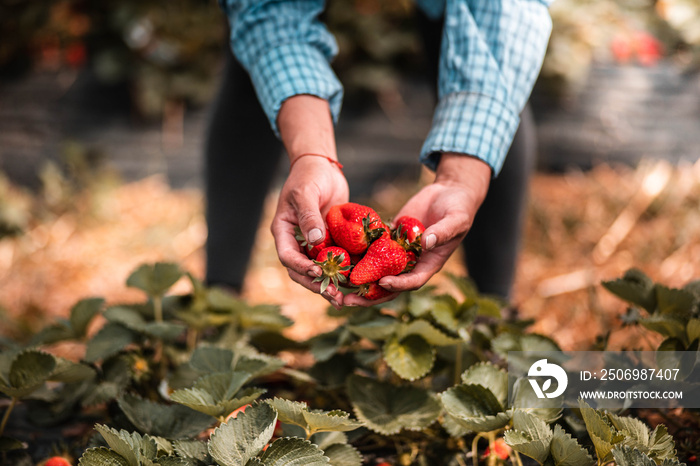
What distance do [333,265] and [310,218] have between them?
65 millimetres

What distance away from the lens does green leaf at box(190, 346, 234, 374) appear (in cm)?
77

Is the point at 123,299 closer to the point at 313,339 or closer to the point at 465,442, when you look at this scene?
the point at 313,339

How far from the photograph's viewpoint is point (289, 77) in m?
0.85

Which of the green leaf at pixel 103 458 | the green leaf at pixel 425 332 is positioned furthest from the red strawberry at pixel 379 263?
the green leaf at pixel 103 458

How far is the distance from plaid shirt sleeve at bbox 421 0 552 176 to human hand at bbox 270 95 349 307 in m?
0.18

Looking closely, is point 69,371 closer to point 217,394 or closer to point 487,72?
point 217,394

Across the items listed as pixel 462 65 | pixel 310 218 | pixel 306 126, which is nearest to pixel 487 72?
pixel 462 65

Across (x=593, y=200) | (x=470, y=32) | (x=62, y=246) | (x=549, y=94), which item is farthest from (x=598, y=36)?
(x=62, y=246)

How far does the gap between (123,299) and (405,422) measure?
4.02 ft

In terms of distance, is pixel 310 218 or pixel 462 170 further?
pixel 462 170

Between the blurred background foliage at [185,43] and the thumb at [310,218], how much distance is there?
180 cm

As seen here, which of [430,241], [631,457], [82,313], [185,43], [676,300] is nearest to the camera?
[631,457]

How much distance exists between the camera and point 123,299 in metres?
1.67

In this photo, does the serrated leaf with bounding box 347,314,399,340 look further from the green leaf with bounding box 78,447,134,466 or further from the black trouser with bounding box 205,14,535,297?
the black trouser with bounding box 205,14,535,297
